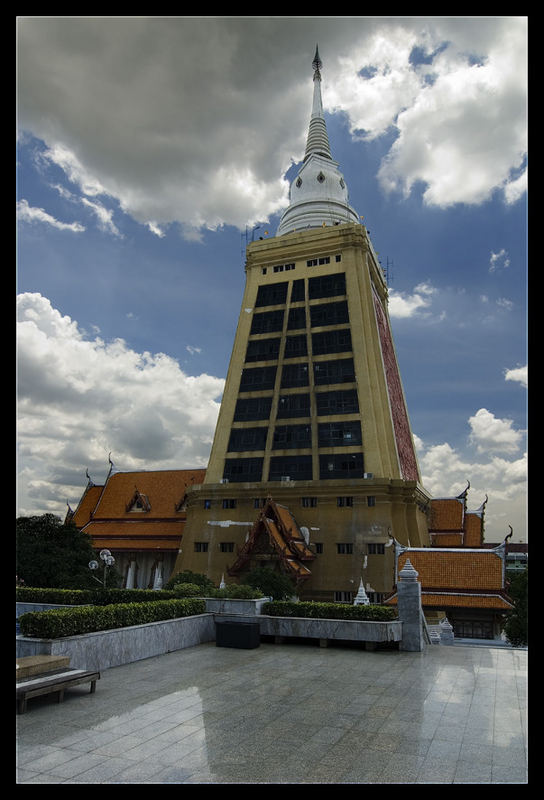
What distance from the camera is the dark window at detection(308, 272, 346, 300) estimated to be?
55469 millimetres

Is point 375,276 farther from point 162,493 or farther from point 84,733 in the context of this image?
point 84,733

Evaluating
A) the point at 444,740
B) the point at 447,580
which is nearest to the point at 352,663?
the point at 444,740

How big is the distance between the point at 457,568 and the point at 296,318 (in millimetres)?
27069

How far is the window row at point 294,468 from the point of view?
48438 mm

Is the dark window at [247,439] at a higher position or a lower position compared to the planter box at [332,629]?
higher

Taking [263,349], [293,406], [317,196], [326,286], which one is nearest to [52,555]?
[293,406]

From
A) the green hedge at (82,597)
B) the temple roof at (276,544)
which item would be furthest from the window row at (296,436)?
the green hedge at (82,597)

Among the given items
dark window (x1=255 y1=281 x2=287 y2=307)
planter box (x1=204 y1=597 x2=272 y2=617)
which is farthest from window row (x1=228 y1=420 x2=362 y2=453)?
planter box (x1=204 y1=597 x2=272 y2=617)

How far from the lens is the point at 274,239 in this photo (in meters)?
60.0

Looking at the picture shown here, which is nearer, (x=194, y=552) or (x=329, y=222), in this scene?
(x=194, y=552)

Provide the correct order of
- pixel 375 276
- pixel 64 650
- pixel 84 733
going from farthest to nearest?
pixel 375 276 < pixel 64 650 < pixel 84 733

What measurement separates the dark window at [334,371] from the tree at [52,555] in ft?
78.9

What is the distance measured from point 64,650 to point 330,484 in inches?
1321

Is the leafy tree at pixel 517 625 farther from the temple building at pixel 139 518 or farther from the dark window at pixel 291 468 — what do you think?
the temple building at pixel 139 518
